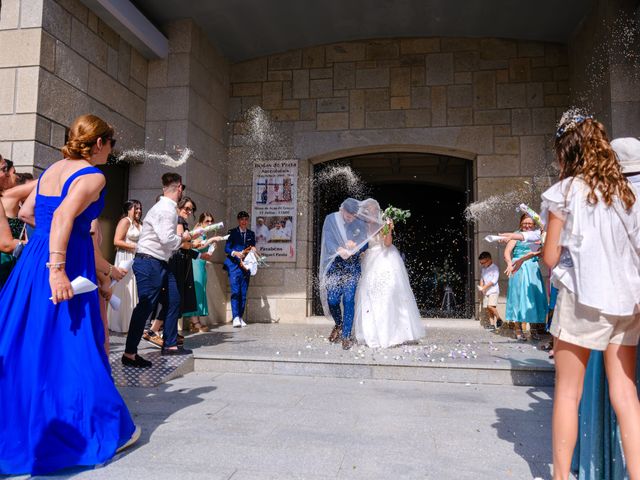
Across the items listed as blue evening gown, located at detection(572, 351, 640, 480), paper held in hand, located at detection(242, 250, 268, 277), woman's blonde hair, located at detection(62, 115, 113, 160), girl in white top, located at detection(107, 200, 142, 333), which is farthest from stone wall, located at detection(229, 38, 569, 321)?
woman's blonde hair, located at detection(62, 115, 113, 160)

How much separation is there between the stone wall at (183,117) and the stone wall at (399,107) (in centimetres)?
90

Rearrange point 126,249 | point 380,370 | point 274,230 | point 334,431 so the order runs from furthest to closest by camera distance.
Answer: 1. point 274,230
2. point 126,249
3. point 380,370
4. point 334,431

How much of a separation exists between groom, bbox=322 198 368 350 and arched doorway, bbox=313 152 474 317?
4.25 metres

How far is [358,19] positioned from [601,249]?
281 inches

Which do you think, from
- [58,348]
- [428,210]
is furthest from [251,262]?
[428,210]

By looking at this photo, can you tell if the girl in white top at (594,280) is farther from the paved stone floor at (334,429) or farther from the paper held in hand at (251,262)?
the paper held in hand at (251,262)

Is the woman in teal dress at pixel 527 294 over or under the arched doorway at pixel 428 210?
under

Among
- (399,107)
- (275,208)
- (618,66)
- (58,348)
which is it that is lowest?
(58,348)

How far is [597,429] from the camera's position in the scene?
7.50 ft

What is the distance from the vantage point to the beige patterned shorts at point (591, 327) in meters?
1.99

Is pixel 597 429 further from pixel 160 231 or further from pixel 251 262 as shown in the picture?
pixel 251 262

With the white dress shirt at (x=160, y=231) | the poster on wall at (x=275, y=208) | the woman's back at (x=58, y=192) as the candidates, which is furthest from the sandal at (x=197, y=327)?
the woman's back at (x=58, y=192)

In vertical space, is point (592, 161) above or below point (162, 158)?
below

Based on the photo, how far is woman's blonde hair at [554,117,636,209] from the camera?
2.00 meters
